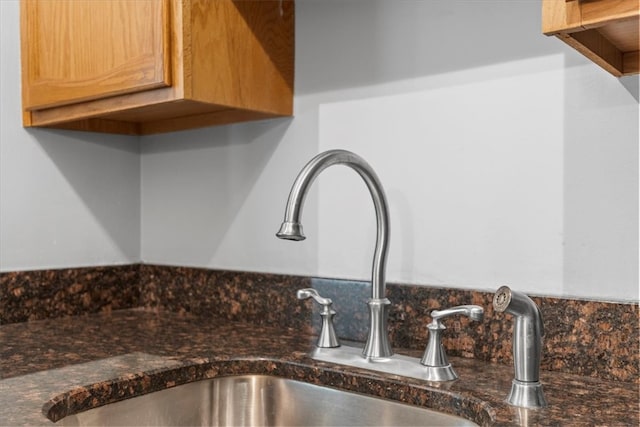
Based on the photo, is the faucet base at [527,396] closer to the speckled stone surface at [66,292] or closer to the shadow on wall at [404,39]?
the shadow on wall at [404,39]

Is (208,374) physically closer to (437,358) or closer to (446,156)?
(437,358)

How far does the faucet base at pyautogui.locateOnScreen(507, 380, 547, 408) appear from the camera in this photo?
92 cm

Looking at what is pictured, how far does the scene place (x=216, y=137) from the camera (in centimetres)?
165

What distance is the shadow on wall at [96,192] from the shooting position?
1.66 meters

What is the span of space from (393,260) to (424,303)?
0.36 feet

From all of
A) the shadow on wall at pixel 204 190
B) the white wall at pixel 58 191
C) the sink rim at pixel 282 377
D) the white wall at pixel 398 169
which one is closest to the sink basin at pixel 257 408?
the sink rim at pixel 282 377

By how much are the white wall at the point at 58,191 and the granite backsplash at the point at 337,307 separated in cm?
5

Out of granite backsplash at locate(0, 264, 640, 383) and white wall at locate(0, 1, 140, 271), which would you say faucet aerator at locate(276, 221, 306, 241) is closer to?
granite backsplash at locate(0, 264, 640, 383)

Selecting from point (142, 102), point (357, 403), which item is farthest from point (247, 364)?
point (142, 102)

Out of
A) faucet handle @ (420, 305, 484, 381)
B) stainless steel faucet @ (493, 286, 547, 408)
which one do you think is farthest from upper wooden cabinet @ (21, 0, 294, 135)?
stainless steel faucet @ (493, 286, 547, 408)

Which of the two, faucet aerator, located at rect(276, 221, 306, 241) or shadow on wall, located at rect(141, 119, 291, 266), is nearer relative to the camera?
faucet aerator, located at rect(276, 221, 306, 241)

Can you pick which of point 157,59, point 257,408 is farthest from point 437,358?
point 157,59

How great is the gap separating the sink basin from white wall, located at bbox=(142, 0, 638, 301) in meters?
0.28

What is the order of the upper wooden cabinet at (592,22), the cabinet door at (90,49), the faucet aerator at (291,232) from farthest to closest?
the cabinet door at (90,49) < the faucet aerator at (291,232) < the upper wooden cabinet at (592,22)
